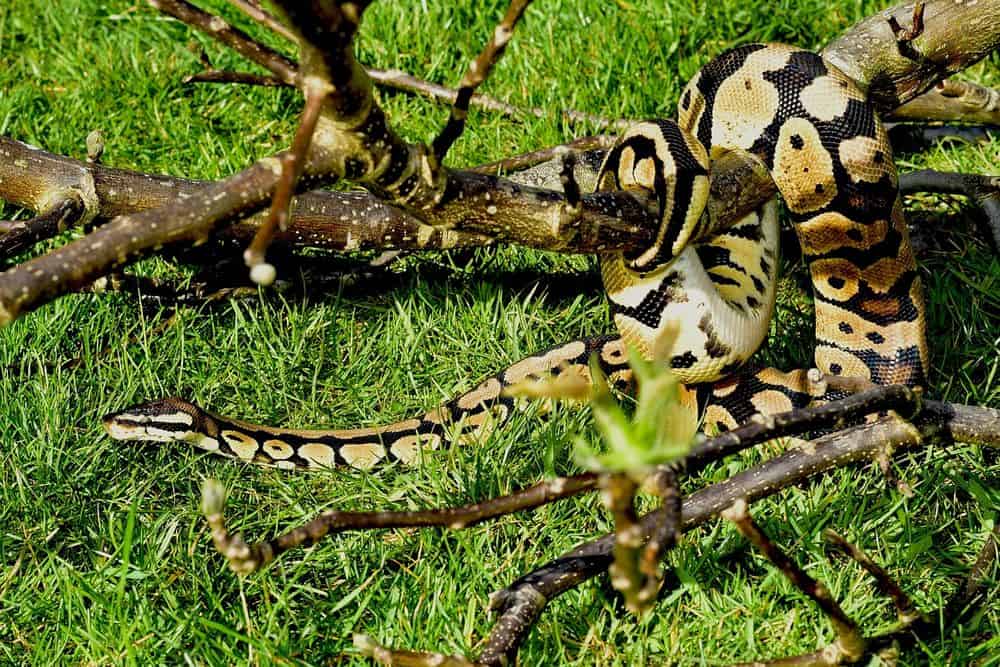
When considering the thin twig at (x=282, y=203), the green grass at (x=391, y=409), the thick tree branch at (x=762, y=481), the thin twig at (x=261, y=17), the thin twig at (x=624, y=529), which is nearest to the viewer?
the thin twig at (x=624, y=529)

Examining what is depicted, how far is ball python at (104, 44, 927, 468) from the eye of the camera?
402 cm

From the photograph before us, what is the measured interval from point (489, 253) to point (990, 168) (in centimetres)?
265

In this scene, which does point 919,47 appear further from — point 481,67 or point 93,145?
point 93,145

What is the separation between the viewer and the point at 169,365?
4.75 meters

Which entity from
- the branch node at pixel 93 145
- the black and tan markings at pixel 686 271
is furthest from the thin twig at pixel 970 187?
the branch node at pixel 93 145

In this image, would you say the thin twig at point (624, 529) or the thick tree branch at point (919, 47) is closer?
the thin twig at point (624, 529)

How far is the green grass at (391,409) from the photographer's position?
3.52 meters

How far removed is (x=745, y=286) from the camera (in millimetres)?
4352

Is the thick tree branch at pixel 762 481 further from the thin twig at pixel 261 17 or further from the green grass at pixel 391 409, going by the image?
the thin twig at pixel 261 17

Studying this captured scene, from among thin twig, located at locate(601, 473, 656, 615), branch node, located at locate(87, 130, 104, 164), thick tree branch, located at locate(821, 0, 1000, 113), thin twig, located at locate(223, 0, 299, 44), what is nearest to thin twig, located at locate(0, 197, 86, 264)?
branch node, located at locate(87, 130, 104, 164)

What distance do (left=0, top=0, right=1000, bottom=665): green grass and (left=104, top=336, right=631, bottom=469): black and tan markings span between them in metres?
0.09

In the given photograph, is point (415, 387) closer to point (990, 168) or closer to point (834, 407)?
point (834, 407)

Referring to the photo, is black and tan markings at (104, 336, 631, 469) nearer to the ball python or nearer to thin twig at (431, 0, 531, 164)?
the ball python

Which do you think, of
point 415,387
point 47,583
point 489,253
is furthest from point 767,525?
point 47,583
